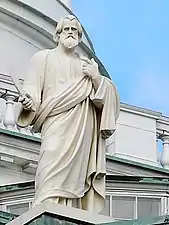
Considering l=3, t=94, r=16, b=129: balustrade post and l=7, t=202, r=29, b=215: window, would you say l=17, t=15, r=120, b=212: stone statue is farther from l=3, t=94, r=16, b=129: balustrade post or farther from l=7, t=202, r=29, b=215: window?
l=3, t=94, r=16, b=129: balustrade post

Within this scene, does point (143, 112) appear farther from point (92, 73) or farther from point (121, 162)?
point (92, 73)

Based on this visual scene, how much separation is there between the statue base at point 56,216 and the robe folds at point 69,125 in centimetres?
20

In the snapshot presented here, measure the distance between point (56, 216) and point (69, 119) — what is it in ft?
3.28

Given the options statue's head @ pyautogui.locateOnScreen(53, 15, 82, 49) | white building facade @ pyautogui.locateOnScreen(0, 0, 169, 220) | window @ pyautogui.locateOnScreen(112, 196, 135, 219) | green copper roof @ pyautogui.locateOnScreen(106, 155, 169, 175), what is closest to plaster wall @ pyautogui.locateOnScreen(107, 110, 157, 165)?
white building facade @ pyautogui.locateOnScreen(0, 0, 169, 220)

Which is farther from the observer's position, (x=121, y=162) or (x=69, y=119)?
(x=121, y=162)

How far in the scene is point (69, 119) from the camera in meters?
10.8

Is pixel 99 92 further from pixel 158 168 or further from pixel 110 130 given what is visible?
pixel 158 168

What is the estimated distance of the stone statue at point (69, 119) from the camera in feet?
34.6

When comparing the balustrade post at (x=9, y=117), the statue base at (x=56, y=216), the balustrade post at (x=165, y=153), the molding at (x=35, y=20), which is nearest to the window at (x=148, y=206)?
the balustrade post at (x=165, y=153)

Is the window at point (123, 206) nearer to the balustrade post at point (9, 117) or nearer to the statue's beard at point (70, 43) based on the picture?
the balustrade post at point (9, 117)

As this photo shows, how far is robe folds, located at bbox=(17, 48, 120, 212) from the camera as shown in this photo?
10.5 meters

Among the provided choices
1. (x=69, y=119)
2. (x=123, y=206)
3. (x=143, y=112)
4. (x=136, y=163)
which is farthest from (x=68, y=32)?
(x=143, y=112)

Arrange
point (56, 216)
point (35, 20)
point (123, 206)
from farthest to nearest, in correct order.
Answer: point (35, 20) → point (123, 206) → point (56, 216)

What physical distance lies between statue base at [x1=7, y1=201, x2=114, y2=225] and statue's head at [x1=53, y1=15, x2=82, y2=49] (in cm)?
164
